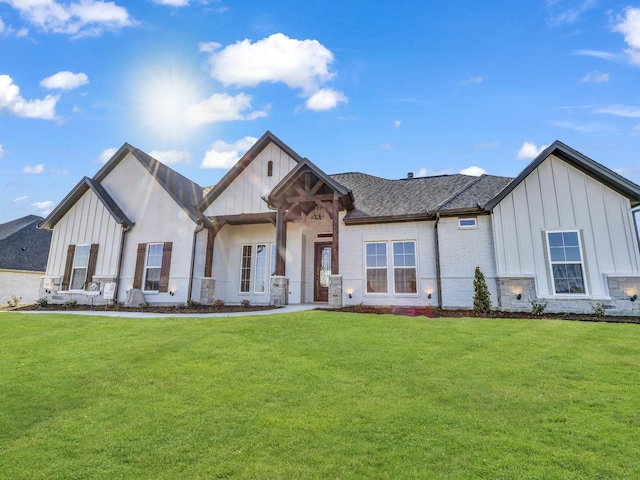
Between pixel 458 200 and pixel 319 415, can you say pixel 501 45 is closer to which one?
pixel 458 200

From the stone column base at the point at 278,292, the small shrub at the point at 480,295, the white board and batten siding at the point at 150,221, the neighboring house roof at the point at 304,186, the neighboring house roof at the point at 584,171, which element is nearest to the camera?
the neighboring house roof at the point at 584,171

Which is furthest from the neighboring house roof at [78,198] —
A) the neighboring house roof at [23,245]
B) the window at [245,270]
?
the neighboring house roof at [23,245]

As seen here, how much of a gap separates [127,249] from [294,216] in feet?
25.7

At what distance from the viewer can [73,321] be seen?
392 inches

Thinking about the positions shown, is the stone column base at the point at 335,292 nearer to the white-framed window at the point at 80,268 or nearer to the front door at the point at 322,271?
the front door at the point at 322,271

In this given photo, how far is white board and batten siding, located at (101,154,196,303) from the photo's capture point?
14.0 meters

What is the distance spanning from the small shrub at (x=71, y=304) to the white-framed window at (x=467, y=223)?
16184 millimetres

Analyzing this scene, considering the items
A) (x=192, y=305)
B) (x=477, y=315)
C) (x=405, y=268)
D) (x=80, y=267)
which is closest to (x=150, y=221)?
(x=80, y=267)

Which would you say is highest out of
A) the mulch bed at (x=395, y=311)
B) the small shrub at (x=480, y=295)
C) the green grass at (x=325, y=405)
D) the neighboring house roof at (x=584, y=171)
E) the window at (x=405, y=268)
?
the neighboring house roof at (x=584, y=171)

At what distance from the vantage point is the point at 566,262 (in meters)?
10.5

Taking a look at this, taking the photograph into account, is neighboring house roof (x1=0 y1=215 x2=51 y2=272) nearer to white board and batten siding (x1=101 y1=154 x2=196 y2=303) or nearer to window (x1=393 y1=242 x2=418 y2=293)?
white board and batten siding (x1=101 y1=154 x2=196 y2=303)

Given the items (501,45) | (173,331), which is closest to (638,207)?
(501,45)

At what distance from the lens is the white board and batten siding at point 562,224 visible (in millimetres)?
10086

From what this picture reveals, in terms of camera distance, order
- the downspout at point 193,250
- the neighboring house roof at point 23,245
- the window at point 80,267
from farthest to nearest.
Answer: the neighboring house roof at point 23,245 < the window at point 80,267 < the downspout at point 193,250
